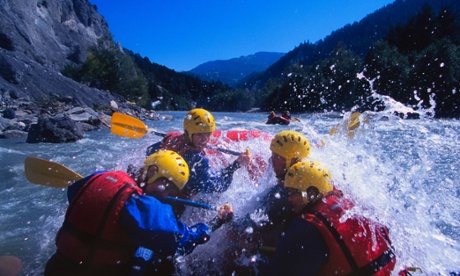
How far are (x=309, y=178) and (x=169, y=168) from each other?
3.51ft

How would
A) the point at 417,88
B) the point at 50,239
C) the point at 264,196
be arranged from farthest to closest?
the point at 417,88
the point at 50,239
the point at 264,196

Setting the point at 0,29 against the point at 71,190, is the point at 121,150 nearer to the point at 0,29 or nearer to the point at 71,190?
the point at 71,190

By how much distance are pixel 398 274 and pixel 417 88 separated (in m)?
28.3

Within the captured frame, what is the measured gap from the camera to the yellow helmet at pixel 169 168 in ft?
7.75

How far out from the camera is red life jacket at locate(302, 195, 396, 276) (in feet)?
5.82

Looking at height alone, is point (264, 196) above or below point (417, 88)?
above

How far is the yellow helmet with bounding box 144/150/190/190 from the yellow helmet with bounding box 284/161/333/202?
2.78 feet


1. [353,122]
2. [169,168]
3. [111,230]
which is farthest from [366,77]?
[111,230]

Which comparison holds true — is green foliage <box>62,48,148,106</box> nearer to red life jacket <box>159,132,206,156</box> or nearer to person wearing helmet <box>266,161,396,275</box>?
red life jacket <box>159,132,206,156</box>

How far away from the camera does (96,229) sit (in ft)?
6.74

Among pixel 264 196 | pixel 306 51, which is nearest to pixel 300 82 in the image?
pixel 264 196

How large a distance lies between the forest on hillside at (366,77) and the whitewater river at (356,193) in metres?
15.9

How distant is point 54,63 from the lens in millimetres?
44500

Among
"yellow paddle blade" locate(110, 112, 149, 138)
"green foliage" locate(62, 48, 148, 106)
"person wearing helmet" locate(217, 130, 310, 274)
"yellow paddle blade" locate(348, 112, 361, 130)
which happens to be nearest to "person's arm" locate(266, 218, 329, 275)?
"person wearing helmet" locate(217, 130, 310, 274)
